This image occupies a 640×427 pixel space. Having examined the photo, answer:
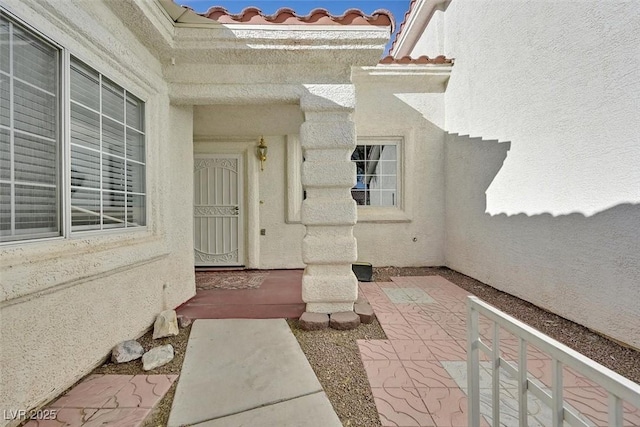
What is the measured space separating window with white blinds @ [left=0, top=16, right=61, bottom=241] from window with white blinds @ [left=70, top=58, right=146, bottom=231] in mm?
147

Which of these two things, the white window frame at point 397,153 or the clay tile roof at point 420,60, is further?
the white window frame at point 397,153

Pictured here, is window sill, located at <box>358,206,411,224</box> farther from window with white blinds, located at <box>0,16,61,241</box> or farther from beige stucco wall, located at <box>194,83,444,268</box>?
window with white blinds, located at <box>0,16,61,241</box>

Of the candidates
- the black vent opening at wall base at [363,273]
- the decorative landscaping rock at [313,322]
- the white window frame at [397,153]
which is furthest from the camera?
the white window frame at [397,153]

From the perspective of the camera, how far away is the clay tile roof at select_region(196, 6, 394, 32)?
3.05 metres

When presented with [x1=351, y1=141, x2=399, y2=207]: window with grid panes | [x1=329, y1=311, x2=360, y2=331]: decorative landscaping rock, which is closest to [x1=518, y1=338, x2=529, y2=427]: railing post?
[x1=329, y1=311, x2=360, y2=331]: decorative landscaping rock

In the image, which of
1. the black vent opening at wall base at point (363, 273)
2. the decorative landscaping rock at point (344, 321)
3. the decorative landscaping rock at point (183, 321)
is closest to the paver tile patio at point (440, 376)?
the decorative landscaping rock at point (344, 321)

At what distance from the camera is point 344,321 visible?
3.15m

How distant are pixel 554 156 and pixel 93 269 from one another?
5444mm

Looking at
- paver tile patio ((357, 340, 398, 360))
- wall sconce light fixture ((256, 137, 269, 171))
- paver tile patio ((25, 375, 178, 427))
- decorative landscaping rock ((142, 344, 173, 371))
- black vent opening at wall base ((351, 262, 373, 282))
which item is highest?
wall sconce light fixture ((256, 137, 269, 171))

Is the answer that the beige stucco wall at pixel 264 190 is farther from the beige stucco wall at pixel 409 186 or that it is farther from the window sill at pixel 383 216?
the beige stucco wall at pixel 409 186

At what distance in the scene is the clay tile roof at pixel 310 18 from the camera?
305 cm

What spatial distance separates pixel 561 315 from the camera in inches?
138

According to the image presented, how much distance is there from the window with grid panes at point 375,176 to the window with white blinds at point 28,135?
200 inches

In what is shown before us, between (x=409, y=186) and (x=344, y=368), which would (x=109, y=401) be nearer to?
(x=344, y=368)
